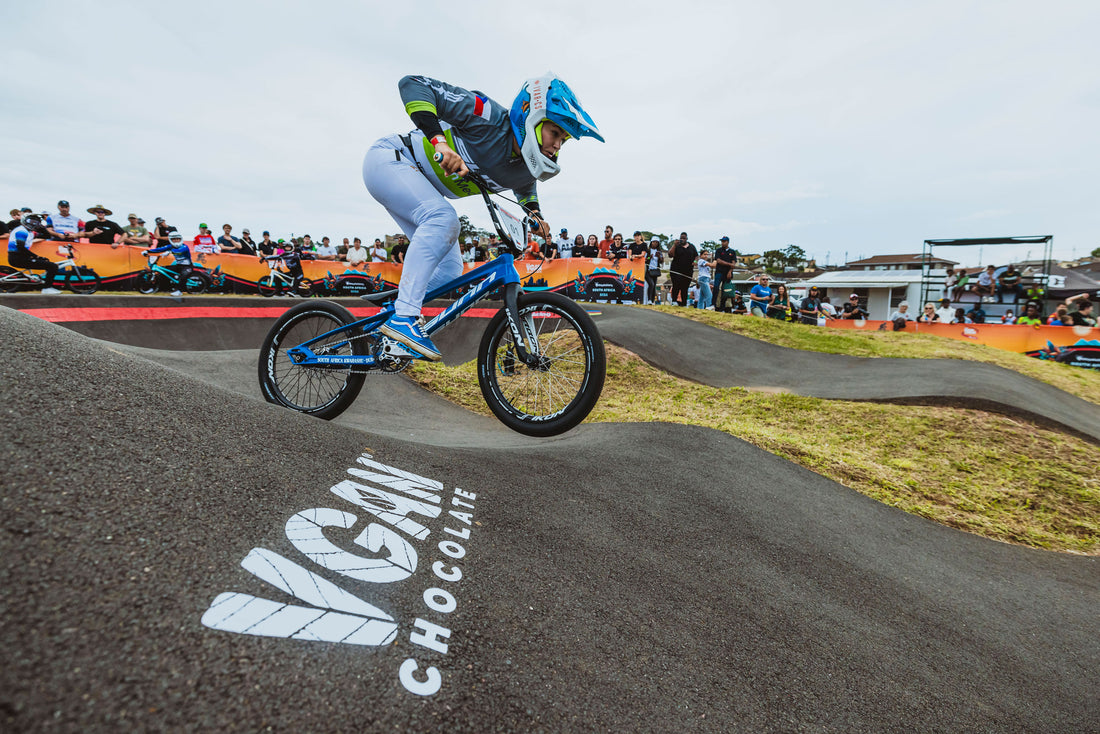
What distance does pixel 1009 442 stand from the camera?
666 cm

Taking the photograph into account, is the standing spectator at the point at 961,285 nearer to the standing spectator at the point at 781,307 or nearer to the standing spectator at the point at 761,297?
the standing spectator at the point at 781,307

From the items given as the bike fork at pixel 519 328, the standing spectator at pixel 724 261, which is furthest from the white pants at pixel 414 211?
the standing spectator at pixel 724 261

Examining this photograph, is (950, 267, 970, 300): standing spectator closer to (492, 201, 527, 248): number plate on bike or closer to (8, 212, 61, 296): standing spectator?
(492, 201, 527, 248): number plate on bike

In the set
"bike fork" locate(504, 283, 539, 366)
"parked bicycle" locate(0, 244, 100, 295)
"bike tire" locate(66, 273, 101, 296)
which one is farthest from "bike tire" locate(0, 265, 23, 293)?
"bike fork" locate(504, 283, 539, 366)

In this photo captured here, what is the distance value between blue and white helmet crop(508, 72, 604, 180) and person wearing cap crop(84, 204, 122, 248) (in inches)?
664

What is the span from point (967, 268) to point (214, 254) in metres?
32.7

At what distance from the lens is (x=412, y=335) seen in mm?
3857

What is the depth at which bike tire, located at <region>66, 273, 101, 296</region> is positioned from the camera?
14.0 metres

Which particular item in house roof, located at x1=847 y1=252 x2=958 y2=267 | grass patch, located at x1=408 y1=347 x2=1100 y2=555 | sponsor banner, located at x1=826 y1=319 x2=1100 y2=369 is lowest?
grass patch, located at x1=408 y1=347 x2=1100 y2=555

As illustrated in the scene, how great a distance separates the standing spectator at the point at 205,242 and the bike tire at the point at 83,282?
307 centimetres

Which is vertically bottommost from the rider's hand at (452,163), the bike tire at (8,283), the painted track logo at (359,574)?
the painted track logo at (359,574)

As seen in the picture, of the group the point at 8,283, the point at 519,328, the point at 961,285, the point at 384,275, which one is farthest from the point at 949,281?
the point at 8,283

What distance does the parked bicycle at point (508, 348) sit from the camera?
141 inches

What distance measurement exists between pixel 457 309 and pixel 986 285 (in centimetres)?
2596
